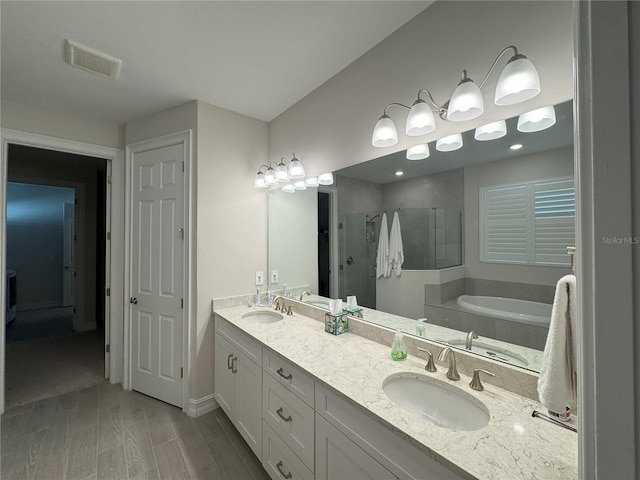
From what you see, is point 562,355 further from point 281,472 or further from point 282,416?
point 281,472

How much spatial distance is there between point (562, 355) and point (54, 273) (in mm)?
8086

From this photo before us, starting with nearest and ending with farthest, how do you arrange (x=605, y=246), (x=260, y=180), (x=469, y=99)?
(x=605, y=246) → (x=469, y=99) → (x=260, y=180)

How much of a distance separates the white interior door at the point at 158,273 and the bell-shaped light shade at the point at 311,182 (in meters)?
1.05

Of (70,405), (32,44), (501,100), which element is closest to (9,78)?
(32,44)

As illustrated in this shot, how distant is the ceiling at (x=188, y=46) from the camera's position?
134cm

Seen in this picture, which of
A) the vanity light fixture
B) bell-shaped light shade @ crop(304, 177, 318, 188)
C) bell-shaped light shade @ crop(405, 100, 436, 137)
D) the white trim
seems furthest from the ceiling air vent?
the white trim

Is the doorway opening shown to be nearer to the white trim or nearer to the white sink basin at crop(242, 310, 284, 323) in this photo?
the white sink basin at crop(242, 310, 284, 323)

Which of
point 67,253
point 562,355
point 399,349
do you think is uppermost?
point 67,253

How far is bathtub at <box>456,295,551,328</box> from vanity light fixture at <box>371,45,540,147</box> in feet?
2.59

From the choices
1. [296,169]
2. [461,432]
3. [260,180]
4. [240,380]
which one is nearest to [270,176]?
[260,180]

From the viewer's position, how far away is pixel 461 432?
81 centimetres

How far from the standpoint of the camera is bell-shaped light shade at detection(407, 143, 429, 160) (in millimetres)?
1340

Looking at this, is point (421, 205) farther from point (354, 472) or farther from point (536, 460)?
point (354, 472)

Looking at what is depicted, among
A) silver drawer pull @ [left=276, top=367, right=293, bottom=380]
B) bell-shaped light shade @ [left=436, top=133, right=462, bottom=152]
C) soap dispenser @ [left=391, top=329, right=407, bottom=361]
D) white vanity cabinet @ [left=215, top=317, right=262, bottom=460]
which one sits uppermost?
bell-shaped light shade @ [left=436, top=133, right=462, bottom=152]
